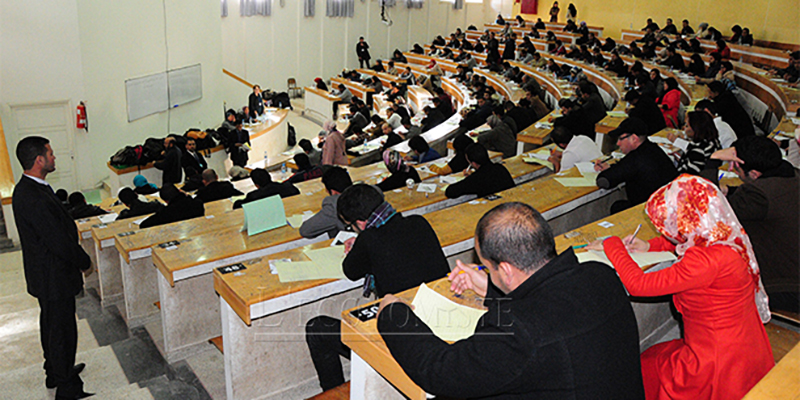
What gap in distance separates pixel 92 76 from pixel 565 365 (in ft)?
37.0

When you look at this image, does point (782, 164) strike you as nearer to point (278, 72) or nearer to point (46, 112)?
point (46, 112)

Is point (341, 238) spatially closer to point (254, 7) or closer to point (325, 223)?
point (325, 223)

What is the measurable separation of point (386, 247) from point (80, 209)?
5051 mm

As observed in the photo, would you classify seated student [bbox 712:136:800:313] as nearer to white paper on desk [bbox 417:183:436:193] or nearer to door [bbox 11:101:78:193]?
white paper on desk [bbox 417:183:436:193]

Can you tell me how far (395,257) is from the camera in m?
2.88

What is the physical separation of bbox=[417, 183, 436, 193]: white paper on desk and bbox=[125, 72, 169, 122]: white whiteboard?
8.49 m

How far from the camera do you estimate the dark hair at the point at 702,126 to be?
16.7 ft

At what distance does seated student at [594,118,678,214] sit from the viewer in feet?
15.6

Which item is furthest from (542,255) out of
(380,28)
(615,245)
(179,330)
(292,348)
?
(380,28)

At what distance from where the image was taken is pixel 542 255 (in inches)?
70.0

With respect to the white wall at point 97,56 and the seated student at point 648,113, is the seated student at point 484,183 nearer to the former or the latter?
the seated student at point 648,113

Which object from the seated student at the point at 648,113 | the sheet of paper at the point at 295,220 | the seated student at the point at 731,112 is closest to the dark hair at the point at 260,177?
the sheet of paper at the point at 295,220

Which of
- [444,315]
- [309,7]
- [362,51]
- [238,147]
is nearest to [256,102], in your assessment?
[238,147]

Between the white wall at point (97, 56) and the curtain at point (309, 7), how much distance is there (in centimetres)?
751
